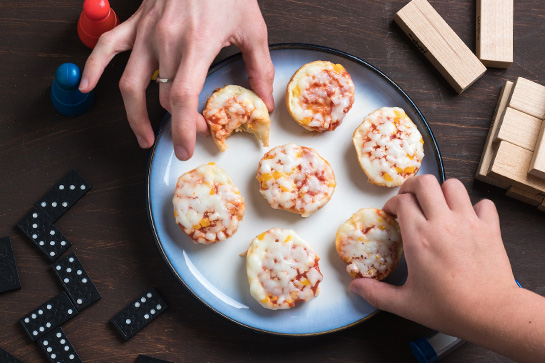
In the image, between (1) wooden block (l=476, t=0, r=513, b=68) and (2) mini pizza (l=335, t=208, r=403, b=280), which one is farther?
(1) wooden block (l=476, t=0, r=513, b=68)

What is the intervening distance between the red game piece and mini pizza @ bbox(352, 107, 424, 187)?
2.12 feet

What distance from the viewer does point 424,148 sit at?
1.30 m

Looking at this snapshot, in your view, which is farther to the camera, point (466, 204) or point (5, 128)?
point (5, 128)

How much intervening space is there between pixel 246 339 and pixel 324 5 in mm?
872

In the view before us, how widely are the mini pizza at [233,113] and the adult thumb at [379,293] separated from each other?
15.8 inches

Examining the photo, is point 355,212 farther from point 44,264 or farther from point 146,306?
point 44,264

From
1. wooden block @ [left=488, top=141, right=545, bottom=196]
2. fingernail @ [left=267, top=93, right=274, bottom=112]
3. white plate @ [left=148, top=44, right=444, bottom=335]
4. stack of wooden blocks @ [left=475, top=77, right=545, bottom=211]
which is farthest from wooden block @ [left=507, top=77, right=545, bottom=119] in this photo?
fingernail @ [left=267, top=93, right=274, bottom=112]

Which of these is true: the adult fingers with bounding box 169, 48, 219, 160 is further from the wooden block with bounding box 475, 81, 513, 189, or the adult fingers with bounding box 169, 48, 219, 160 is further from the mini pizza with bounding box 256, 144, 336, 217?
the wooden block with bounding box 475, 81, 513, 189

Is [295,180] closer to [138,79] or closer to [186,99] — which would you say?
[186,99]

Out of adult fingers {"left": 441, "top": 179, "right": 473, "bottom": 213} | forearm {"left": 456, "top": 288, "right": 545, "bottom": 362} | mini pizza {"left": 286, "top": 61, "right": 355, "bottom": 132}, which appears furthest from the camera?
mini pizza {"left": 286, "top": 61, "right": 355, "bottom": 132}

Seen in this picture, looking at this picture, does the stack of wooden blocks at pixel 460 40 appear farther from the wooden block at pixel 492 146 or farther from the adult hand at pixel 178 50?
the adult hand at pixel 178 50

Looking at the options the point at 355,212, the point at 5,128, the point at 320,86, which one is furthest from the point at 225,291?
the point at 5,128

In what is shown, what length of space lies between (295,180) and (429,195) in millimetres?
298

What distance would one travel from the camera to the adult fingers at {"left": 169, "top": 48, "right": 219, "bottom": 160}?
3.63ft
